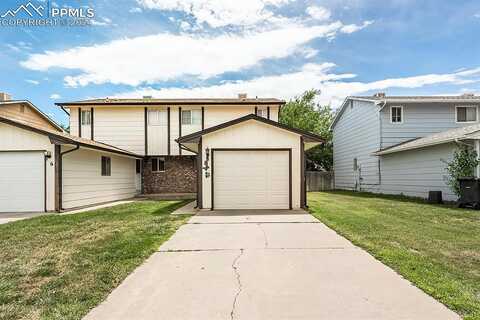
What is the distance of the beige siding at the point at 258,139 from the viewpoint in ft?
36.4

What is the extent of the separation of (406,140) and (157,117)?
1448cm

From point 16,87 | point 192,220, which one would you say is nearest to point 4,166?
point 192,220

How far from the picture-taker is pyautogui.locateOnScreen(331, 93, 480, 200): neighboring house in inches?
551

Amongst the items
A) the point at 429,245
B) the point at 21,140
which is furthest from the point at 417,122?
the point at 21,140

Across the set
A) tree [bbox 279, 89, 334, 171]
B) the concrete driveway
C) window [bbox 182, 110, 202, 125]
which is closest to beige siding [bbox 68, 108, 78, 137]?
window [bbox 182, 110, 202, 125]

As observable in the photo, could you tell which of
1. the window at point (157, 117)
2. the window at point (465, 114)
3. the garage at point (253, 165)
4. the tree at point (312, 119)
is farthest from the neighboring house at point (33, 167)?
the tree at point (312, 119)

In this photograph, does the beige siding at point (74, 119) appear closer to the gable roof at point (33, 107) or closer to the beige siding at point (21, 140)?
the gable roof at point (33, 107)

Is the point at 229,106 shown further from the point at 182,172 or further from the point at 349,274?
the point at 349,274

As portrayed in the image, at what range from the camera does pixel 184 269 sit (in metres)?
4.50

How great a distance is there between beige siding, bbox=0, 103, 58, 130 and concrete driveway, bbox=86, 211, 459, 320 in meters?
18.0

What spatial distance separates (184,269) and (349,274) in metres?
2.27

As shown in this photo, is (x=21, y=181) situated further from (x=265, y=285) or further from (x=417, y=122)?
(x=417, y=122)

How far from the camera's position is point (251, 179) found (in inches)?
440

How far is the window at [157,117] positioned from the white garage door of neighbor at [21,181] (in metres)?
8.34
